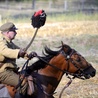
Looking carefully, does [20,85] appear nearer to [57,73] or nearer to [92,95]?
[57,73]

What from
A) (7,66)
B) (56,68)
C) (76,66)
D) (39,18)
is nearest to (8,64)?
(7,66)

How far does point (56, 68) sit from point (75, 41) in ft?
46.3

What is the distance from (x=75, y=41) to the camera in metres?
22.1

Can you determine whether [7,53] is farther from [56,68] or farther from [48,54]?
[56,68]

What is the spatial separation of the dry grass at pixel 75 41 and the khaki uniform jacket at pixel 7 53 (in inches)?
140

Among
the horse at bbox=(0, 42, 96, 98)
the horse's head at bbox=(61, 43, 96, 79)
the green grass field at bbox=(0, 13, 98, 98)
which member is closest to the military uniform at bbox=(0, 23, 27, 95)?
the horse at bbox=(0, 42, 96, 98)

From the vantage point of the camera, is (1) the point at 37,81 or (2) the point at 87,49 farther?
(2) the point at 87,49

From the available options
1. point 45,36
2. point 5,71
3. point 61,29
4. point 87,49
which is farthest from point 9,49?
point 61,29

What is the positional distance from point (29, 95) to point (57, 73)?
2.21 feet

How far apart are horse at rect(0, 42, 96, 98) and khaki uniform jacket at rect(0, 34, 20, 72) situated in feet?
1.54

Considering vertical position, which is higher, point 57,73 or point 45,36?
point 57,73

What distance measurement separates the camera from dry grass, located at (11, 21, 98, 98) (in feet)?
39.5

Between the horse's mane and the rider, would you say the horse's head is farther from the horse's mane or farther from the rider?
the rider

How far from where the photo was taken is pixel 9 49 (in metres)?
7.71
